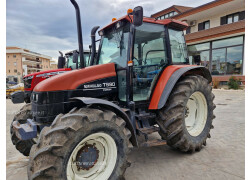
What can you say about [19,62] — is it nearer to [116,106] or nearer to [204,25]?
[204,25]

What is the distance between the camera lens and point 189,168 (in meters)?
2.68

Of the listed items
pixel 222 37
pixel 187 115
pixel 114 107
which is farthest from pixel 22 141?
pixel 222 37

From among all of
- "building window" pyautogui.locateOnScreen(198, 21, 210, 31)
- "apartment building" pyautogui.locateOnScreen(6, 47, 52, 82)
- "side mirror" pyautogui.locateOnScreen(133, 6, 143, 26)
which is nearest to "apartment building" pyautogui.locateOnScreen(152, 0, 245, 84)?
"building window" pyautogui.locateOnScreen(198, 21, 210, 31)

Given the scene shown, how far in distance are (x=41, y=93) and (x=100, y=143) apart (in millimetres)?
1055

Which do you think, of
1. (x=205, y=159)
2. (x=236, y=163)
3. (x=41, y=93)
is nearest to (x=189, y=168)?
(x=205, y=159)

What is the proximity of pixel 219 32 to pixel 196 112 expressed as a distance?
14.7 metres

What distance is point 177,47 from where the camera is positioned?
363 centimetres

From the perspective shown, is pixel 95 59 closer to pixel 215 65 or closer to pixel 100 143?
pixel 100 143

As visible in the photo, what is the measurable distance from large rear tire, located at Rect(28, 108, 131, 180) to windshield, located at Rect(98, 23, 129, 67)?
1.12m

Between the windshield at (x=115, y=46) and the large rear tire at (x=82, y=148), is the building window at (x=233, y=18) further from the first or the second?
the large rear tire at (x=82, y=148)

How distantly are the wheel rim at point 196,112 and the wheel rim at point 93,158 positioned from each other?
2.01 metres

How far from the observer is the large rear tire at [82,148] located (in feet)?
5.65

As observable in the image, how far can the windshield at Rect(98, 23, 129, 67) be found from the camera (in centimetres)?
285

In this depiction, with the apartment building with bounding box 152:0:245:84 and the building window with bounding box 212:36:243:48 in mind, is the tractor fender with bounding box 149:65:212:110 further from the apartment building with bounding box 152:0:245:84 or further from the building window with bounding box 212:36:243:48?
the building window with bounding box 212:36:243:48
